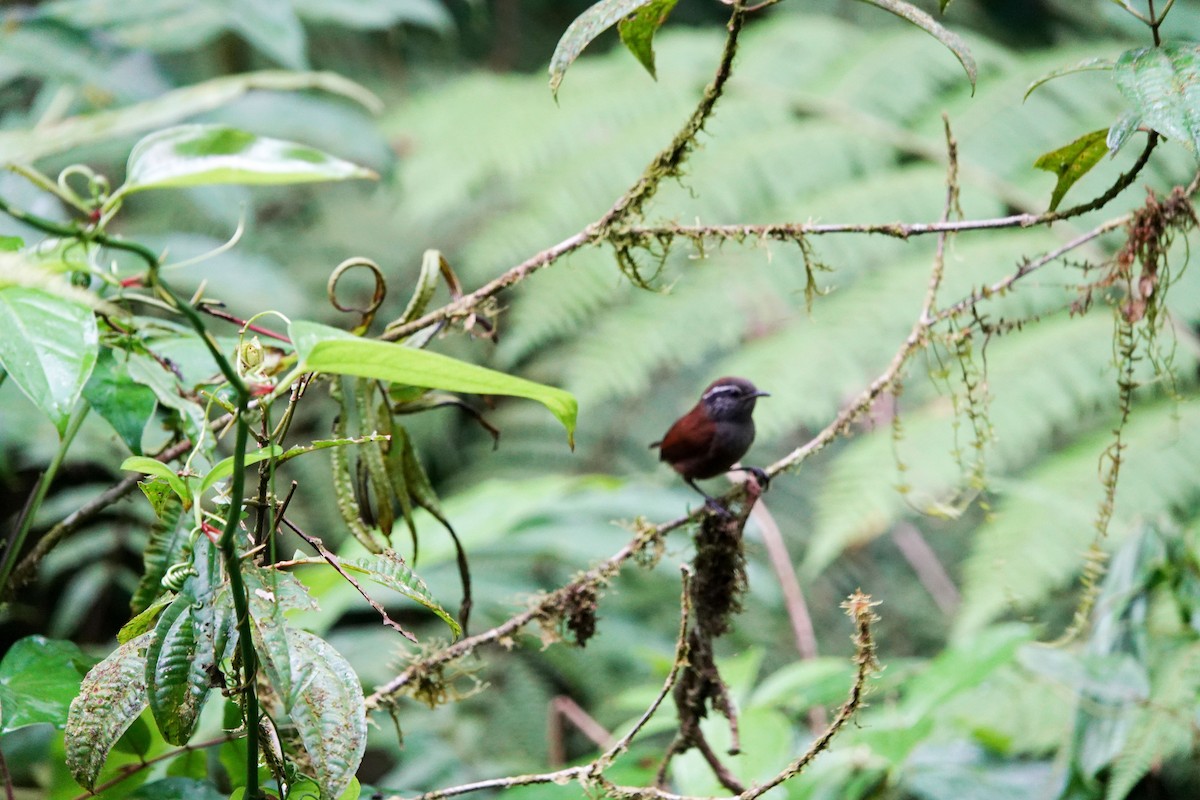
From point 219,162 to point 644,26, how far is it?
0.44 metres

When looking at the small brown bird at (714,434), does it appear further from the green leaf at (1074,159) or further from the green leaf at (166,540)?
the green leaf at (166,540)

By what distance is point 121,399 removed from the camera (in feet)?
2.97

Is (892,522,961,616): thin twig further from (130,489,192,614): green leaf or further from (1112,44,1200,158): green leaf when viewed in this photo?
(130,489,192,614): green leaf

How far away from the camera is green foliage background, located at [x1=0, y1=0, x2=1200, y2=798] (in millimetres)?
2053

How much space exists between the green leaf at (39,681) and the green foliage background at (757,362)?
73 cm

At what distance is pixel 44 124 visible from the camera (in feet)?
5.73

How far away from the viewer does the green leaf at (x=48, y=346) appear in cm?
74

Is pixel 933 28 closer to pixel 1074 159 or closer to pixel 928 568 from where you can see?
pixel 1074 159

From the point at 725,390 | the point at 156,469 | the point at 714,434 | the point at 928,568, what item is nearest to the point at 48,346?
the point at 156,469

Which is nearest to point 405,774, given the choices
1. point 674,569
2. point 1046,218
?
point 674,569

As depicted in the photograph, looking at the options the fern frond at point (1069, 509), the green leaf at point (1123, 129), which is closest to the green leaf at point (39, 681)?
the green leaf at point (1123, 129)

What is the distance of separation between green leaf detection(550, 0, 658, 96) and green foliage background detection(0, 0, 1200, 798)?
3.75 ft

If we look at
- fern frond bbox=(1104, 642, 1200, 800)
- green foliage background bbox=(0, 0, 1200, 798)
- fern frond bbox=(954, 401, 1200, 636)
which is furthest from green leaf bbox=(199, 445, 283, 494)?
fern frond bbox=(954, 401, 1200, 636)

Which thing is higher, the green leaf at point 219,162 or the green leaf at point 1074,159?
the green leaf at point 1074,159
